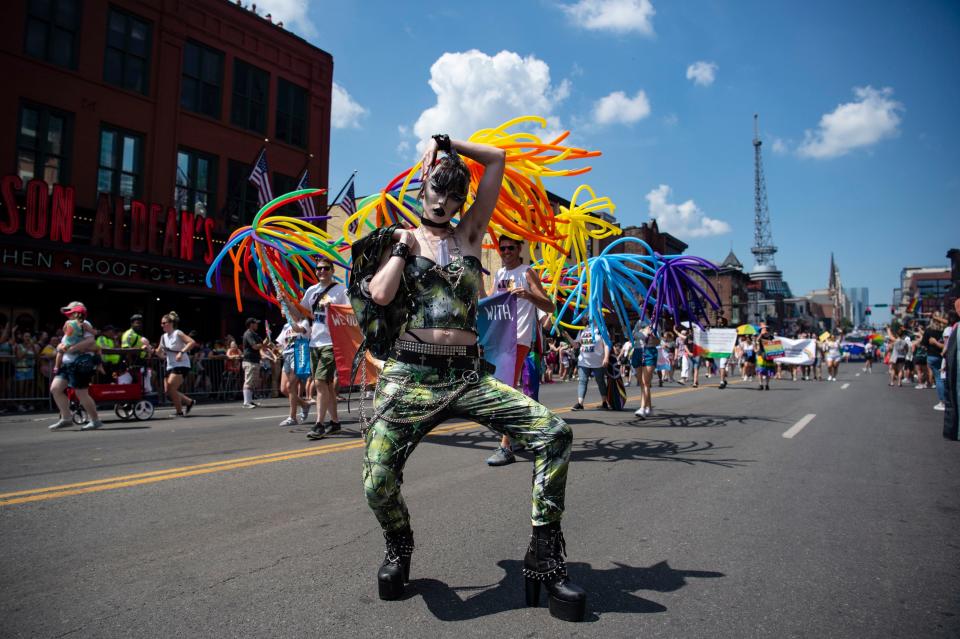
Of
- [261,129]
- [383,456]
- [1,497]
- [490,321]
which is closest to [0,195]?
[261,129]

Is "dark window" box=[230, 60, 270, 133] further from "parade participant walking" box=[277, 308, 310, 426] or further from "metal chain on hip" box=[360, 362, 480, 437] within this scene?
"metal chain on hip" box=[360, 362, 480, 437]

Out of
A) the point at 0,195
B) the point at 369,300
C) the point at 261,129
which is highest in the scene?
the point at 261,129

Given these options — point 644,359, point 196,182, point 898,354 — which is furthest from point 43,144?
point 898,354

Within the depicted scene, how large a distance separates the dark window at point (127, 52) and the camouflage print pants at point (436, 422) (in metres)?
20.3

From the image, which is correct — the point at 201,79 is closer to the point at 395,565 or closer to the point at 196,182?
the point at 196,182

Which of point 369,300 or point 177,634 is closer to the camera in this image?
Result: point 177,634

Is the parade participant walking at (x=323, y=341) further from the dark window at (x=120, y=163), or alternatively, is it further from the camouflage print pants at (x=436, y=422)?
the dark window at (x=120, y=163)

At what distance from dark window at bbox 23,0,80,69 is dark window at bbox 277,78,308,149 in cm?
704

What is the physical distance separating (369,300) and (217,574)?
1.65m

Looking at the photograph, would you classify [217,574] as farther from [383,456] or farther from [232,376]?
[232,376]

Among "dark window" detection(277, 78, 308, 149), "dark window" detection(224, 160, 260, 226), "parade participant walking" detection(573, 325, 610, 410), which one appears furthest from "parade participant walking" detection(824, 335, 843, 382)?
"dark window" detection(224, 160, 260, 226)

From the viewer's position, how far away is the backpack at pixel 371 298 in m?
2.90

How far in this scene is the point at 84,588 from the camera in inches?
115

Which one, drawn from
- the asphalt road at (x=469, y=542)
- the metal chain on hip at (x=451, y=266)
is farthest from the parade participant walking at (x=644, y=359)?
the metal chain on hip at (x=451, y=266)
